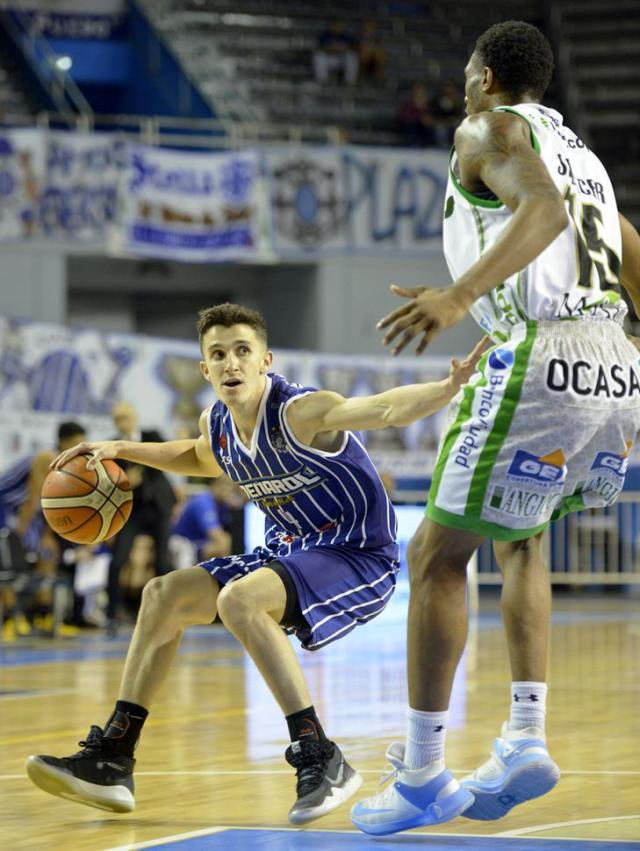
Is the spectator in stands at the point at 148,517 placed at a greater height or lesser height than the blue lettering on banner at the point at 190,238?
lesser

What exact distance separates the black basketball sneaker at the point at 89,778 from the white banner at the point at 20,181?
561 inches

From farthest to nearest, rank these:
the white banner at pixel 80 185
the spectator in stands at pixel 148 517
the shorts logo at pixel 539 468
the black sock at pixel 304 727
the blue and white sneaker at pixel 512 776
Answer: the white banner at pixel 80 185 → the spectator in stands at pixel 148 517 → the black sock at pixel 304 727 → the blue and white sneaker at pixel 512 776 → the shorts logo at pixel 539 468

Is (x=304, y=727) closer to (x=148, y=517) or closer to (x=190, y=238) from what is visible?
(x=148, y=517)

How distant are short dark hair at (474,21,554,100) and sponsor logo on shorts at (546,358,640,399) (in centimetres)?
71

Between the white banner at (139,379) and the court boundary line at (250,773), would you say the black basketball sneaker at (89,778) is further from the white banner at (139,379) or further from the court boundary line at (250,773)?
the white banner at (139,379)

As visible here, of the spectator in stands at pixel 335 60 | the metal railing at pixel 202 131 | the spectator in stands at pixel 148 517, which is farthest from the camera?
the spectator in stands at pixel 335 60

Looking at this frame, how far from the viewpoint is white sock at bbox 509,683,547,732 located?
13.1 feet

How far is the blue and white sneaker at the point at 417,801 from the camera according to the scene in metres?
3.76

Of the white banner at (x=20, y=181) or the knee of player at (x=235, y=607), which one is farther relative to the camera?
the white banner at (x=20, y=181)

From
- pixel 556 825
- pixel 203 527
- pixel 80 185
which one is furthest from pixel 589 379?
pixel 80 185

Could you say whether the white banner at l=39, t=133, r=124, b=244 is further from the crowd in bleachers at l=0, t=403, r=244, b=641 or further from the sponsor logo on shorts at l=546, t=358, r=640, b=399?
the sponsor logo on shorts at l=546, t=358, r=640, b=399

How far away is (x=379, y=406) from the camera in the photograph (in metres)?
4.44

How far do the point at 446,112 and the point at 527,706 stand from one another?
18.0 metres

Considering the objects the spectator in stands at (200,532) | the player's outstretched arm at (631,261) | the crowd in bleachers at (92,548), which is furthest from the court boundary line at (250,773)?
the spectator in stands at (200,532)
